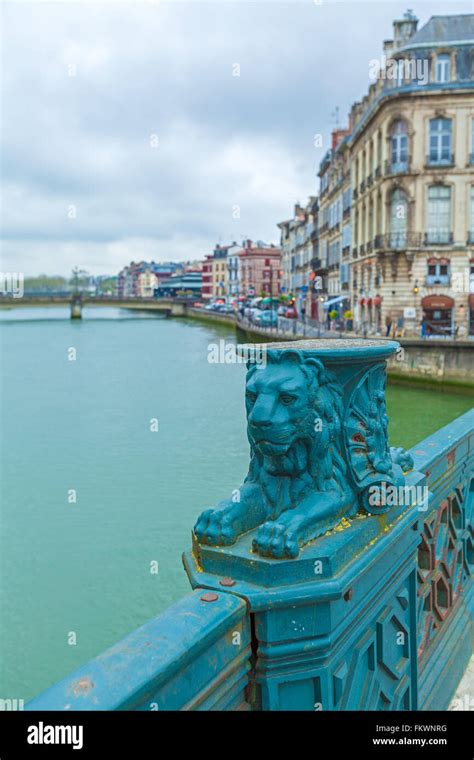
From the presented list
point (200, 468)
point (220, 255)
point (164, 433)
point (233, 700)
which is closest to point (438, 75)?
point (164, 433)

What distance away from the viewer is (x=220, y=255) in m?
125

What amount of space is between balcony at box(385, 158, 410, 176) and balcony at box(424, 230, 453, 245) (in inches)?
119

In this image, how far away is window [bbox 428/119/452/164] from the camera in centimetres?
3047

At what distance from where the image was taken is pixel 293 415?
7.47 feet

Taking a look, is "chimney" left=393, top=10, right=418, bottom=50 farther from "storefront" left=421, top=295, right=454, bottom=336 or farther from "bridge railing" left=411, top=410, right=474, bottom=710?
"bridge railing" left=411, top=410, right=474, bottom=710

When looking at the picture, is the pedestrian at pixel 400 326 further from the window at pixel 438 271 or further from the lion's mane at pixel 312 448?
the lion's mane at pixel 312 448

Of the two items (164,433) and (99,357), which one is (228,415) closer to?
(164,433)

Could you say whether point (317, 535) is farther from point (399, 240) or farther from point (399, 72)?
point (399, 72)

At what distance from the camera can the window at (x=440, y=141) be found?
1200 inches

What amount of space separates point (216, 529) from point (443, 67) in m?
32.7

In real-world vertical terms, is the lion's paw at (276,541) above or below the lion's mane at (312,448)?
below

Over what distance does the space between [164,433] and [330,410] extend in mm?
15265

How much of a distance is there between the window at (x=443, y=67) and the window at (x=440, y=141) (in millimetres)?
1790
